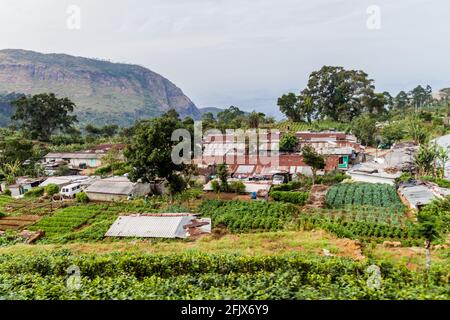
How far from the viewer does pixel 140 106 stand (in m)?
166

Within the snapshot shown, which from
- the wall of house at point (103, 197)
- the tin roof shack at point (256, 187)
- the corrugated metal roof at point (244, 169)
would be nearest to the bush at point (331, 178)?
the tin roof shack at point (256, 187)

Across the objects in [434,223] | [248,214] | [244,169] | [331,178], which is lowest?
[248,214]

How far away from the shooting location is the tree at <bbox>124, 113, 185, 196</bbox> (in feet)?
66.7

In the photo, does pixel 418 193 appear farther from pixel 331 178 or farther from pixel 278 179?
pixel 278 179

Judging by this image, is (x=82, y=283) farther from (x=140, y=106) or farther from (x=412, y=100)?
(x=140, y=106)


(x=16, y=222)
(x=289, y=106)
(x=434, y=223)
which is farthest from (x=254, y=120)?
(x=434, y=223)

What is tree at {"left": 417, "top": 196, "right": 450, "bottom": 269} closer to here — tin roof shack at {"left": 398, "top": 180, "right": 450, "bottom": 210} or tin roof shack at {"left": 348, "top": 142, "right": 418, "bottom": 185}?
tin roof shack at {"left": 398, "top": 180, "right": 450, "bottom": 210}

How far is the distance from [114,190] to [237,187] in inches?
352

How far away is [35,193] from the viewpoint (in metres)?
27.6

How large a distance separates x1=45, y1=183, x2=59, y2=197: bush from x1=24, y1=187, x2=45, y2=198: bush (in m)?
0.96

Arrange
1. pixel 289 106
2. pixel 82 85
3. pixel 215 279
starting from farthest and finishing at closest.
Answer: pixel 82 85
pixel 289 106
pixel 215 279

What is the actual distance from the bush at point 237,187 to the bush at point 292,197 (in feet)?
8.04

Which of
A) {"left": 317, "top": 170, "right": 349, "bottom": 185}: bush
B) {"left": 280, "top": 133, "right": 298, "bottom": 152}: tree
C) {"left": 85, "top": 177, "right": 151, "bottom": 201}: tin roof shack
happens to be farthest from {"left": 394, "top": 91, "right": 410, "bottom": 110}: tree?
{"left": 85, "top": 177, "right": 151, "bottom": 201}: tin roof shack

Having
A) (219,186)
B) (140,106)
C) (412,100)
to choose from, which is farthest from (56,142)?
(140,106)
